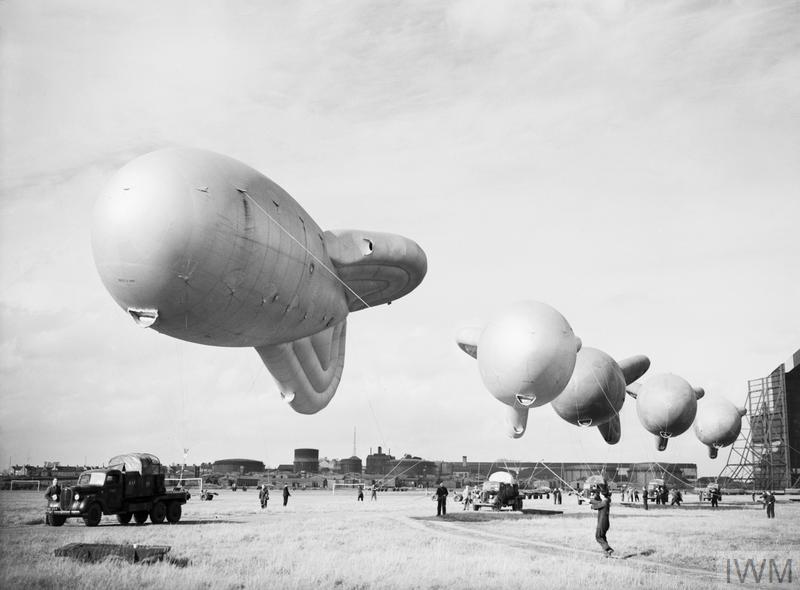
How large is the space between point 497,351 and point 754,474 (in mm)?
75454

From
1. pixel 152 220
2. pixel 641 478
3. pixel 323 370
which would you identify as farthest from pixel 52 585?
pixel 641 478

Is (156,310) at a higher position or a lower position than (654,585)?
higher

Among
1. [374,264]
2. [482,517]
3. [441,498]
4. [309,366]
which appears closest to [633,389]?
[482,517]

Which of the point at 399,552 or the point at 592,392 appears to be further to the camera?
the point at 592,392

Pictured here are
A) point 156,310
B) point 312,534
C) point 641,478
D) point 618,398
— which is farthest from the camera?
point 641,478

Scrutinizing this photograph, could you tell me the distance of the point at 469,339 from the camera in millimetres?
36906

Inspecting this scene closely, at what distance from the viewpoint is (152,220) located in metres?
17.2

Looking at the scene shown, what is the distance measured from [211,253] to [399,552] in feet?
28.3

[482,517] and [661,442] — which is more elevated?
[661,442]

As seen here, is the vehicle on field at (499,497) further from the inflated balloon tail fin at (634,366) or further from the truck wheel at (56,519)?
the truck wheel at (56,519)

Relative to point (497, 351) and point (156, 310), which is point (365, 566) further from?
point (497, 351)

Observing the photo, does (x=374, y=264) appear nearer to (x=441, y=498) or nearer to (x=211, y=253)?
(x=211, y=253)

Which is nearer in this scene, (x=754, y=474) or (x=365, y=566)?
(x=365, y=566)

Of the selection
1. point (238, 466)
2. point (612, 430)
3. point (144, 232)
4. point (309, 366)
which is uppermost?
point (144, 232)
